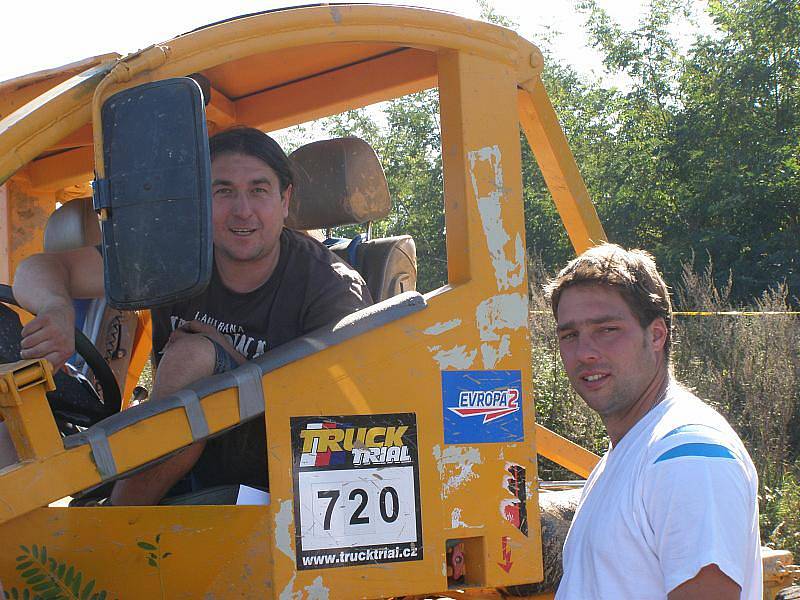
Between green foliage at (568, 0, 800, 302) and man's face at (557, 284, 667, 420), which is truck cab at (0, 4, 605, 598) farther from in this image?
green foliage at (568, 0, 800, 302)

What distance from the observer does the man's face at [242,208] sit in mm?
2619

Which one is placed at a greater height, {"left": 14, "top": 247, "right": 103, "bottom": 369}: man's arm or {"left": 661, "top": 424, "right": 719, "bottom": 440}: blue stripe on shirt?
{"left": 14, "top": 247, "right": 103, "bottom": 369}: man's arm

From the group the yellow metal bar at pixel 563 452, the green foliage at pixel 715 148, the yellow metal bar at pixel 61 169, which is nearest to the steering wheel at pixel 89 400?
the yellow metal bar at pixel 61 169

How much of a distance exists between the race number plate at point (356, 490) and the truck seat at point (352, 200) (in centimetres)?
97

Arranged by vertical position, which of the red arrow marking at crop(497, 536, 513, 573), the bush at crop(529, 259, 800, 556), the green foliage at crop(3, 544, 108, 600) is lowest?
the bush at crop(529, 259, 800, 556)

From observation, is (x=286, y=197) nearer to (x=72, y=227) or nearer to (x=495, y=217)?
(x=495, y=217)

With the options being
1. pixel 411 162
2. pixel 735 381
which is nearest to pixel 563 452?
pixel 735 381

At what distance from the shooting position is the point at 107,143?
1993mm

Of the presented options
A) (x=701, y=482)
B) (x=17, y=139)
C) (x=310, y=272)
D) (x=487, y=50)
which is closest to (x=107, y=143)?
(x=17, y=139)

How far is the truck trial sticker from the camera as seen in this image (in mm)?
2371

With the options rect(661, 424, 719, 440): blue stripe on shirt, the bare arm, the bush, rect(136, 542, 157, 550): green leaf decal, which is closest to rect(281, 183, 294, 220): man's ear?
rect(136, 542, 157, 550): green leaf decal

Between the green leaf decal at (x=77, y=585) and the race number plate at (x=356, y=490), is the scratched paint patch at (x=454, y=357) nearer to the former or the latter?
the race number plate at (x=356, y=490)

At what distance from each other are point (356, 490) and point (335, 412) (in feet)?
0.64

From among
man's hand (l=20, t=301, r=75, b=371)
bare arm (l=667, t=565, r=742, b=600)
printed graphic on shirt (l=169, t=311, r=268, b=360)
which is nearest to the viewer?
bare arm (l=667, t=565, r=742, b=600)
